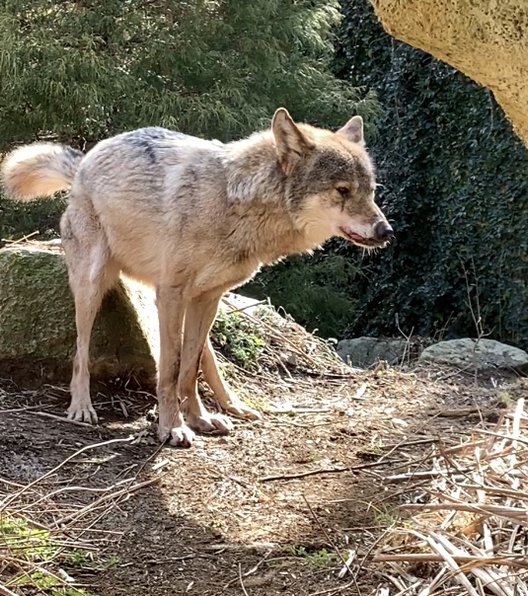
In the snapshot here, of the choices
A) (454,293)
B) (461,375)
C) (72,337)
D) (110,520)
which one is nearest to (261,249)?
(72,337)

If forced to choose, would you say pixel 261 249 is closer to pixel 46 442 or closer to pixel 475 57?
pixel 46 442

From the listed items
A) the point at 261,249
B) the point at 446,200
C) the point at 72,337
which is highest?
the point at 261,249

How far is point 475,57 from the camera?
355 cm

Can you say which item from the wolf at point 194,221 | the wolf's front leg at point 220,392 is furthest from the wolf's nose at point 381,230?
the wolf's front leg at point 220,392

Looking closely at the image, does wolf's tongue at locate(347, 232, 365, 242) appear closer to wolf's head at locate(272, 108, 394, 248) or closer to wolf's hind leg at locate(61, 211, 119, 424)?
wolf's head at locate(272, 108, 394, 248)

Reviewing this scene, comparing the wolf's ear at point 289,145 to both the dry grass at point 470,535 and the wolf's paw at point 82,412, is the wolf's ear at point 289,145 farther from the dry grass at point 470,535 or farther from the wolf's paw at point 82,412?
the dry grass at point 470,535

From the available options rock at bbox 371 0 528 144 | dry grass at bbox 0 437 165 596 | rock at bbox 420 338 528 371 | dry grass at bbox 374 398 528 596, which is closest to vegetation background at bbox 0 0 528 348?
rock at bbox 420 338 528 371

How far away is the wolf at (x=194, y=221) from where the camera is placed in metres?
5.31

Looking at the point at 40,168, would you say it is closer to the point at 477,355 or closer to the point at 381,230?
the point at 381,230

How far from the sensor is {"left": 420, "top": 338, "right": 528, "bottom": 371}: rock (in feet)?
29.0

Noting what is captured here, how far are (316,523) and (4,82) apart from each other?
693 cm

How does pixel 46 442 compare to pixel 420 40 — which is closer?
pixel 420 40

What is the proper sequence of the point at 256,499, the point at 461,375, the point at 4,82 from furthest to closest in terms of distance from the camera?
the point at 4,82 → the point at 461,375 → the point at 256,499

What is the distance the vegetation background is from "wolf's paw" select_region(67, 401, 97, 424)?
455 cm
